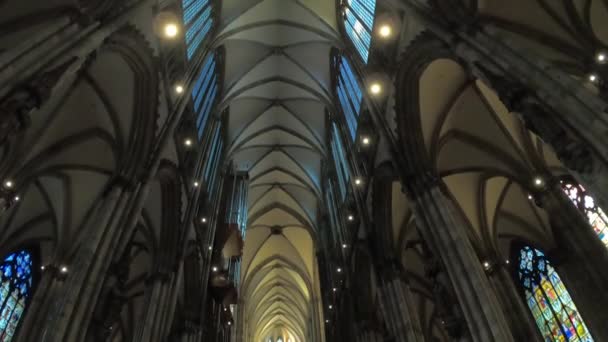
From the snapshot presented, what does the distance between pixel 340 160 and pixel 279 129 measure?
626cm

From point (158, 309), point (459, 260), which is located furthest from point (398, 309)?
point (158, 309)

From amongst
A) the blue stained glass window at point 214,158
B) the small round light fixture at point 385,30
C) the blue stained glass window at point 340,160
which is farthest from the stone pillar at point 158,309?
the blue stained glass window at point 340,160

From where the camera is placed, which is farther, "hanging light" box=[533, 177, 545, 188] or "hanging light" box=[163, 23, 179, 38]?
"hanging light" box=[533, 177, 545, 188]

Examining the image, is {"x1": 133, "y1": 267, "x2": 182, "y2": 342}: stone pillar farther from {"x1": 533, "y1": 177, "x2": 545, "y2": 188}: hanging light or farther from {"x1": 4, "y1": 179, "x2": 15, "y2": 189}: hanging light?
{"x1": 533, "y1": 177, "x2": 545, "y2": 188}: hanging light

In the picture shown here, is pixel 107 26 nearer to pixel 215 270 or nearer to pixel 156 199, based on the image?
pixel 156 199

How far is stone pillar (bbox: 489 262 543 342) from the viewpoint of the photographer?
1314 cm

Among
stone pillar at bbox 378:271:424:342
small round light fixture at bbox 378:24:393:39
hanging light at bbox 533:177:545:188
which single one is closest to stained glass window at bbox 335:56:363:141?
small round light fixture at bbox 378:24:393:39

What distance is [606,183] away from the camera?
18.2ft

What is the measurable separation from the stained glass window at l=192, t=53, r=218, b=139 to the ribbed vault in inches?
42.1

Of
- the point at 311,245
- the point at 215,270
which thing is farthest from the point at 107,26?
the point at 311,245

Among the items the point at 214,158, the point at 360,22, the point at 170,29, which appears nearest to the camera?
the point at 170,29

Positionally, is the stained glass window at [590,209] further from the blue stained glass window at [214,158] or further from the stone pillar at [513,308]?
the blue stained glass window at [214,158]

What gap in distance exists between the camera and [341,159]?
69.4 ft

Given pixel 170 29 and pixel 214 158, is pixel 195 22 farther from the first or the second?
pixel 214 158
